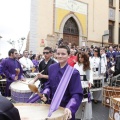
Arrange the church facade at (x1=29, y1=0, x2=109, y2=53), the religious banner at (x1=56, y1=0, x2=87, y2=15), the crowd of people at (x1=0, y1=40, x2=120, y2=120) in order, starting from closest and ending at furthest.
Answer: the crowd of people at (x1=0, y1=40, x2=120, y2=120), the church facade at (x1=29, y1=0, x2=109, y2=53), the religious banner at (x1=56, y1=0, x2=87, y2=15)

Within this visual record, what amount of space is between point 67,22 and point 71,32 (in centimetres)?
80

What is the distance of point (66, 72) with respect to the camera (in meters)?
2.49

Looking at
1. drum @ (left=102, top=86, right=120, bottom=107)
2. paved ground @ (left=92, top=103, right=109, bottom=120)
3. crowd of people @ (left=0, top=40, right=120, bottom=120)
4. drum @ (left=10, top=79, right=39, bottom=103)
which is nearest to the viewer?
crowd of people @ (left=0, top=40, right=120, bottom=120)

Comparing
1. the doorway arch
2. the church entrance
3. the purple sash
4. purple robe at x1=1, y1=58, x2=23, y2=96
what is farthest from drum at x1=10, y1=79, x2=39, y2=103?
the church entrance

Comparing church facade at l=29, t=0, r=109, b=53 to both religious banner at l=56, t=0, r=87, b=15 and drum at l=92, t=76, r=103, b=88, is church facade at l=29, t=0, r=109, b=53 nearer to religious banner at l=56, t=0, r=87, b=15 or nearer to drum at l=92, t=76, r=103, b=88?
religious banner at l=56, t=0, r=87, b=15

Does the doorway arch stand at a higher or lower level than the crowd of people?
higher

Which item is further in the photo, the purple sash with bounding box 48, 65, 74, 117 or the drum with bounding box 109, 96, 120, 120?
the drum with bounding box 109, 96, 120, 120

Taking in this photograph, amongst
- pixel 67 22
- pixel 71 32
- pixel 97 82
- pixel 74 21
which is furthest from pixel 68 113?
pixel 74 21

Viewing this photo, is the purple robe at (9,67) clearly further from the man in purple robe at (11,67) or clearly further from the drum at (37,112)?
the drum at (37,112)

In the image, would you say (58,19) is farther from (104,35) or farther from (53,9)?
(104,35)

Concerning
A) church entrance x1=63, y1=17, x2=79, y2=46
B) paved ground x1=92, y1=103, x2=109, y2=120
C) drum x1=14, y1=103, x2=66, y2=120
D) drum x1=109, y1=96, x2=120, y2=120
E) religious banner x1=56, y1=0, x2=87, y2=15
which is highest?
religious banner x1=56, y1=0, x2=87, y2=15

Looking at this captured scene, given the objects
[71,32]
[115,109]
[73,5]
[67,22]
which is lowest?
[115,109]

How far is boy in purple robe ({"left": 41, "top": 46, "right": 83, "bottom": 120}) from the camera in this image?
254cm

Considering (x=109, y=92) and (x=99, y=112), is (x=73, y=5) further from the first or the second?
(x=109, y=92)
